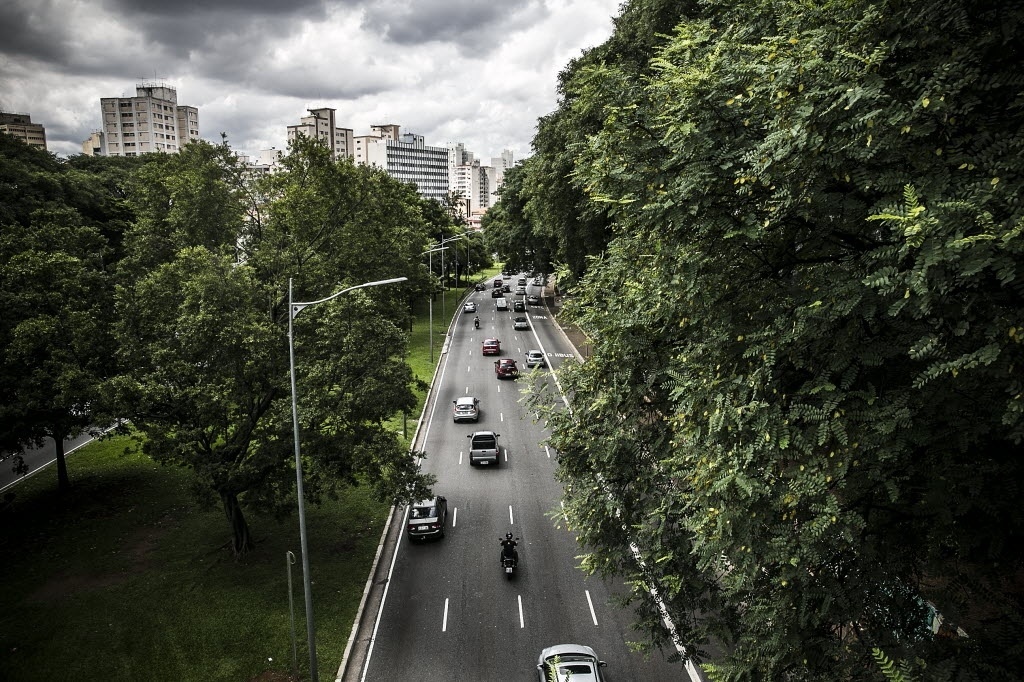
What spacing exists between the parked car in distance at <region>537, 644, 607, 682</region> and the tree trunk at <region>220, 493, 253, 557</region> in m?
11.1

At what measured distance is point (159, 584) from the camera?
18875mm

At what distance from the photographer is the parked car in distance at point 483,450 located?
27984mm

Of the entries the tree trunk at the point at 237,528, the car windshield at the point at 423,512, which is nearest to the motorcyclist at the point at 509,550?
the car windshield at the point at 423,512

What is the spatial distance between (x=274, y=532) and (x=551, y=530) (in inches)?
391

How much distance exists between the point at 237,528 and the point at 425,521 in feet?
20.0

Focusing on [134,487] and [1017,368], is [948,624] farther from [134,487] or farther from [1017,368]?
[134,487]

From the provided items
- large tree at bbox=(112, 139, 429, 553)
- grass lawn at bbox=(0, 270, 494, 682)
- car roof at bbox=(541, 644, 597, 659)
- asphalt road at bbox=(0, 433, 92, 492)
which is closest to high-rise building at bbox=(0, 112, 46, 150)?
asphalt road at bbox=(0, 433, 92, 492)

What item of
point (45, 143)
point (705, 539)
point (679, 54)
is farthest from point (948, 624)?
point (45, 143)

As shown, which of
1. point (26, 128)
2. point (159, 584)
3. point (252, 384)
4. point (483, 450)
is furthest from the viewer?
point (26, 128)

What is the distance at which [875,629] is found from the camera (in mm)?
8492

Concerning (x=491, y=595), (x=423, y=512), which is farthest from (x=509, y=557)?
(x=423, y=512)

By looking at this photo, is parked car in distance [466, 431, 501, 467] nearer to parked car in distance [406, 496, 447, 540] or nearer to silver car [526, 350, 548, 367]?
parked car in distance [406, 496, 447, 540]

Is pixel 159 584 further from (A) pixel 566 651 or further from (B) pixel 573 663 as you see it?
(B) pixel 573 663

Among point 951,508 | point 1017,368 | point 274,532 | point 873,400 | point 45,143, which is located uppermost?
point 45,143
